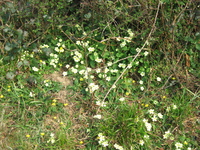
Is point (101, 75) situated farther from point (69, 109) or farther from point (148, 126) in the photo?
point (148, 126)

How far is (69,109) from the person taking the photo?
10.0 feet

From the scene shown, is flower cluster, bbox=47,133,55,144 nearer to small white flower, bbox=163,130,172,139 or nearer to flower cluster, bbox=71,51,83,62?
flower cluster, bbox=71,51,83,62

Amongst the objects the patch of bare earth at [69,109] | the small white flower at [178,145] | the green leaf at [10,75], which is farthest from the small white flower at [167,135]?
the green leaf at [10,75]

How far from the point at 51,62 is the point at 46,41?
382mm

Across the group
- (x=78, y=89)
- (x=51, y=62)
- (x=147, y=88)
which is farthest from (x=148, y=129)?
(x=51, y=62)

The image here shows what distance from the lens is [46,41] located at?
366cm

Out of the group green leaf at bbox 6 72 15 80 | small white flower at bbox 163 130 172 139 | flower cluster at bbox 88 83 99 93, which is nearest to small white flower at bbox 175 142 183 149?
small white flower at bbox 163 130 172 139

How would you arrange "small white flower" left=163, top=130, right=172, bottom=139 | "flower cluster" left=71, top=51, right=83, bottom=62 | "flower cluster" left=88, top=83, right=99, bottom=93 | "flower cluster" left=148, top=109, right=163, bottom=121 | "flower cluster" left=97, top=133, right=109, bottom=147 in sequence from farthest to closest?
"flower cluster" left=71, top=51, right=83, bottom=62
"flower cluster" left=88, top=83, right=99, bottom=93
"flower cluster" left=148, top=109, right=163, bottom=121
"small white flower" left=163, top=130, right=172, bottom=139
"flower cluster" left=97, top=133, right=109, bottom=147

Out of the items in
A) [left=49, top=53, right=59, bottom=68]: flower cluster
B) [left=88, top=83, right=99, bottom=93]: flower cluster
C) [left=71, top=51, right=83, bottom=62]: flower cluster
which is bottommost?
[left=88, top=83, right=99, bottom=93]: flower cluster

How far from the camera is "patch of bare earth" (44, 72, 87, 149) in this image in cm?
287

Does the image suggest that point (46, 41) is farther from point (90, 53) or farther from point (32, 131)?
point (32, 131)

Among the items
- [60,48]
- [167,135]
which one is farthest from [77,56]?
[167,135]

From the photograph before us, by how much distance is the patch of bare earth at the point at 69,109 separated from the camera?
113 inches

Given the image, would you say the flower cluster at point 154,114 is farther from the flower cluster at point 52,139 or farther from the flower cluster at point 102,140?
the flower cluster at point 52,139
